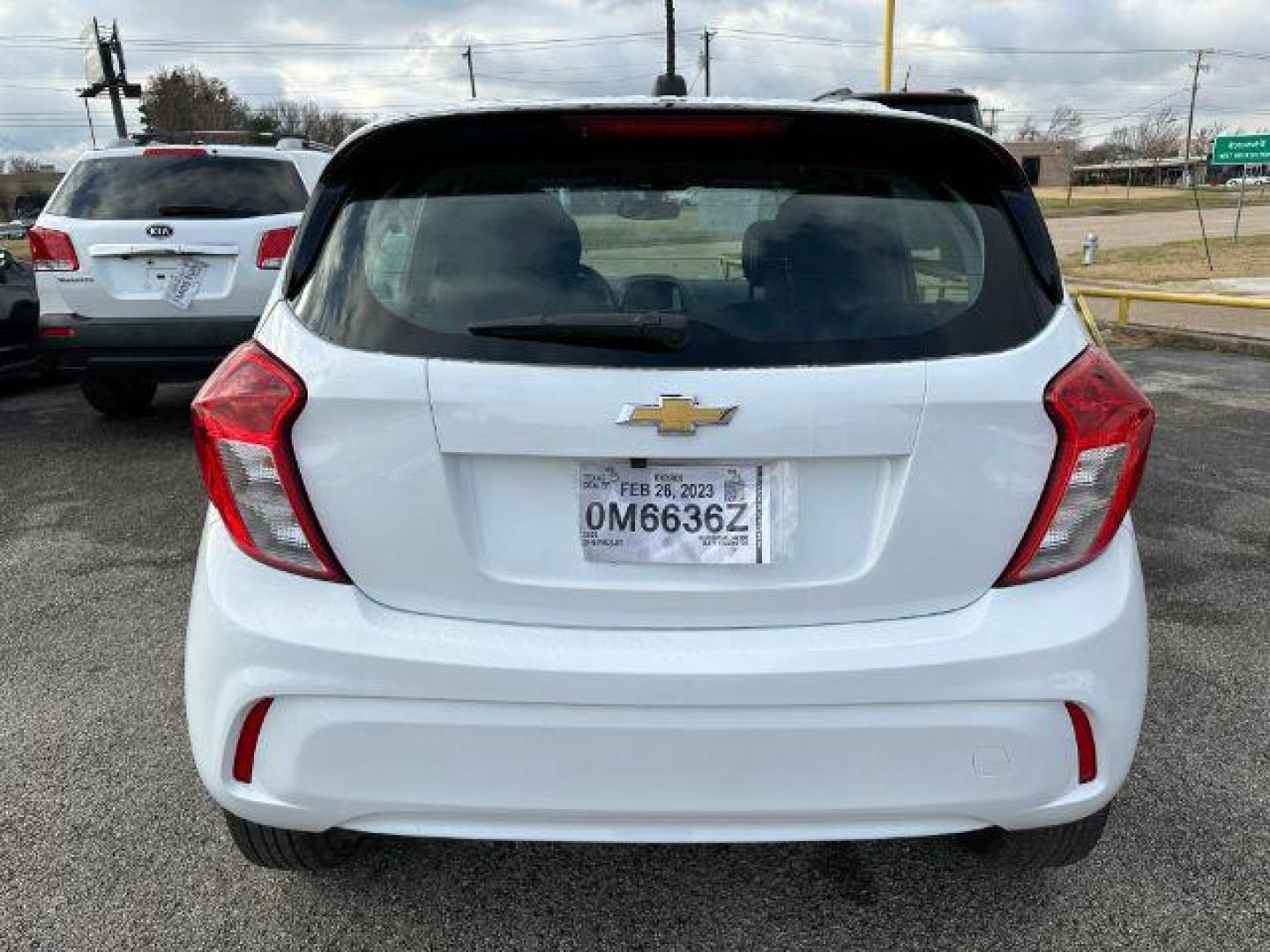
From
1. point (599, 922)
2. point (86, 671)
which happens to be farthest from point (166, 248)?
point (599, 922)

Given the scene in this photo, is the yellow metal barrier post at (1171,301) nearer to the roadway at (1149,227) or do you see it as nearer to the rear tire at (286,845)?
the rear tire at (286,845)

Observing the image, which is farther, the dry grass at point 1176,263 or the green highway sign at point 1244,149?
the green highway sign at point 1244,149

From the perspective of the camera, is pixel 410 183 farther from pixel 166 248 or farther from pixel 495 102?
pixel 166 248

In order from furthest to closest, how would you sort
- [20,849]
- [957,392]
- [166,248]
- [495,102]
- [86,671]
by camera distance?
[166,248]
[86,671]
[20,849]
[495,102]
[957,392]

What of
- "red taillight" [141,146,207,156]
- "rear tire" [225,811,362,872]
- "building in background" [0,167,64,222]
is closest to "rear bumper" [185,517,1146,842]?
"rear tire" [225,811,362,872]

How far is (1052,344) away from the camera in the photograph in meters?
1.80

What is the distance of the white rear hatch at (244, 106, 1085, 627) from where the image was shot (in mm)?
1691

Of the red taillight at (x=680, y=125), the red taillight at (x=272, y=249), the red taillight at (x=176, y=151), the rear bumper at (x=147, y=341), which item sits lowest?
the rear bumper at (x=147, y=341)

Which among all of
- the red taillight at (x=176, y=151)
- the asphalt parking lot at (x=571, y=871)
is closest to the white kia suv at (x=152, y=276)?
the red taillight at (x=176, y=151)

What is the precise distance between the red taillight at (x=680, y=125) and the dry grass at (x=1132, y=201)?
48176 millimetres

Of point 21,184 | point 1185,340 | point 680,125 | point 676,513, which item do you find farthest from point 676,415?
point 21,184

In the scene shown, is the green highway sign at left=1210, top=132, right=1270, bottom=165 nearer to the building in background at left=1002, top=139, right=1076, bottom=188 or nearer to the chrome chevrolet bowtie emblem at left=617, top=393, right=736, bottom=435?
the chrome chevrolet bowtie emblem at left=617, top=393, right=736, bottom=435

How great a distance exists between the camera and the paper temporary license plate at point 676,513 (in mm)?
1721

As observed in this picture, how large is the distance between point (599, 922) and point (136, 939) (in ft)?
3.16
